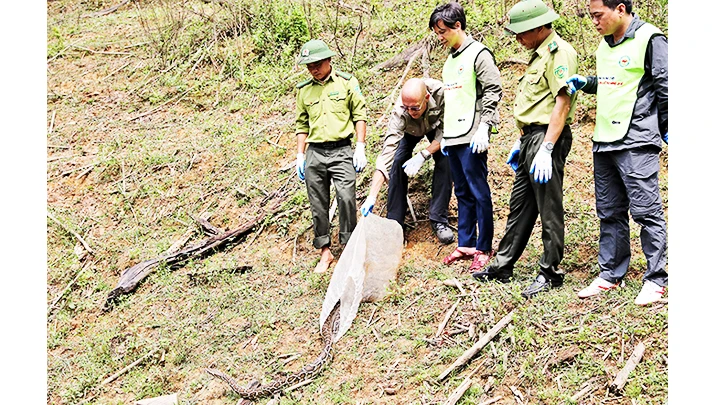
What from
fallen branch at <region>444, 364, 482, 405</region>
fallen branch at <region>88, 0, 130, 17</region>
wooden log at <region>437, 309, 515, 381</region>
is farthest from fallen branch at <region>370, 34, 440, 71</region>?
fallen branch at <region>88, 0, 130, 17</region>

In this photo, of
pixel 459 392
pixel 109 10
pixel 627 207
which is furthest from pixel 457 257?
pixel 109 10

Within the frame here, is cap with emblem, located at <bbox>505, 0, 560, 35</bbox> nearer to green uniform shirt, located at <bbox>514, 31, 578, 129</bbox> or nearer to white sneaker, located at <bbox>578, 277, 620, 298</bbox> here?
green uniform shirt, located at <bbox>514, 31, 578, 129</bbox>

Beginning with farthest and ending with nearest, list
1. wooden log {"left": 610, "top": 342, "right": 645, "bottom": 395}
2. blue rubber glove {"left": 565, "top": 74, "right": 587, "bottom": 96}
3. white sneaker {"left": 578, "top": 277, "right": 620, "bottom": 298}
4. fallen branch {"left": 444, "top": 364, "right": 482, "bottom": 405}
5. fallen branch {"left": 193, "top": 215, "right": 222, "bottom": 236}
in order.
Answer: fallen branch {"left": 193, "top": 215, "right": 222, "bottom": 236}, white sneaker {"left": 578, "top": 277, "right": 620, "bottom": 298}, blue rubber glove {"left": 565, "top": 74, "right": 587, "bottom": 96}, fallen branch {"left": 444, "top": 364, "right": 482, "bottom": 405}, wooden log {"left": 610, "top": 342, "right": 645, "bottom": 395}

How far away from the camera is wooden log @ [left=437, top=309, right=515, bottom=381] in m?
3.73

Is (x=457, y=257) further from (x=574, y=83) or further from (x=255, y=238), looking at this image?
(x=255, y=238)

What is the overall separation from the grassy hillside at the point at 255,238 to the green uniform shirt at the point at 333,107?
0.96 meters

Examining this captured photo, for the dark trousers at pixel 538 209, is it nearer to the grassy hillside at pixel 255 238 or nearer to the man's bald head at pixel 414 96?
the grassy hillside at pixel 255 238

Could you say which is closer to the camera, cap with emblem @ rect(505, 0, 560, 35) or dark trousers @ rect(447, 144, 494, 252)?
cap with emblem @ rect(505, 0, 560, 35)

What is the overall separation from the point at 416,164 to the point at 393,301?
1022 millimetres

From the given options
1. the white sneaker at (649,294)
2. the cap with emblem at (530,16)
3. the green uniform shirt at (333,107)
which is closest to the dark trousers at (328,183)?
the green uniform shirt at (333,107)

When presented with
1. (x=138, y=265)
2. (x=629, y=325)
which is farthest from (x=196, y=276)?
(x=629, y=325)

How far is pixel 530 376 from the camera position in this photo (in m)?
3.54

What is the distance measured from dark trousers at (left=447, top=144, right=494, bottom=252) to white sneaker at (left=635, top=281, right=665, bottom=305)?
1140 mm

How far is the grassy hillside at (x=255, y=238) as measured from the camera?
12.3 ft
